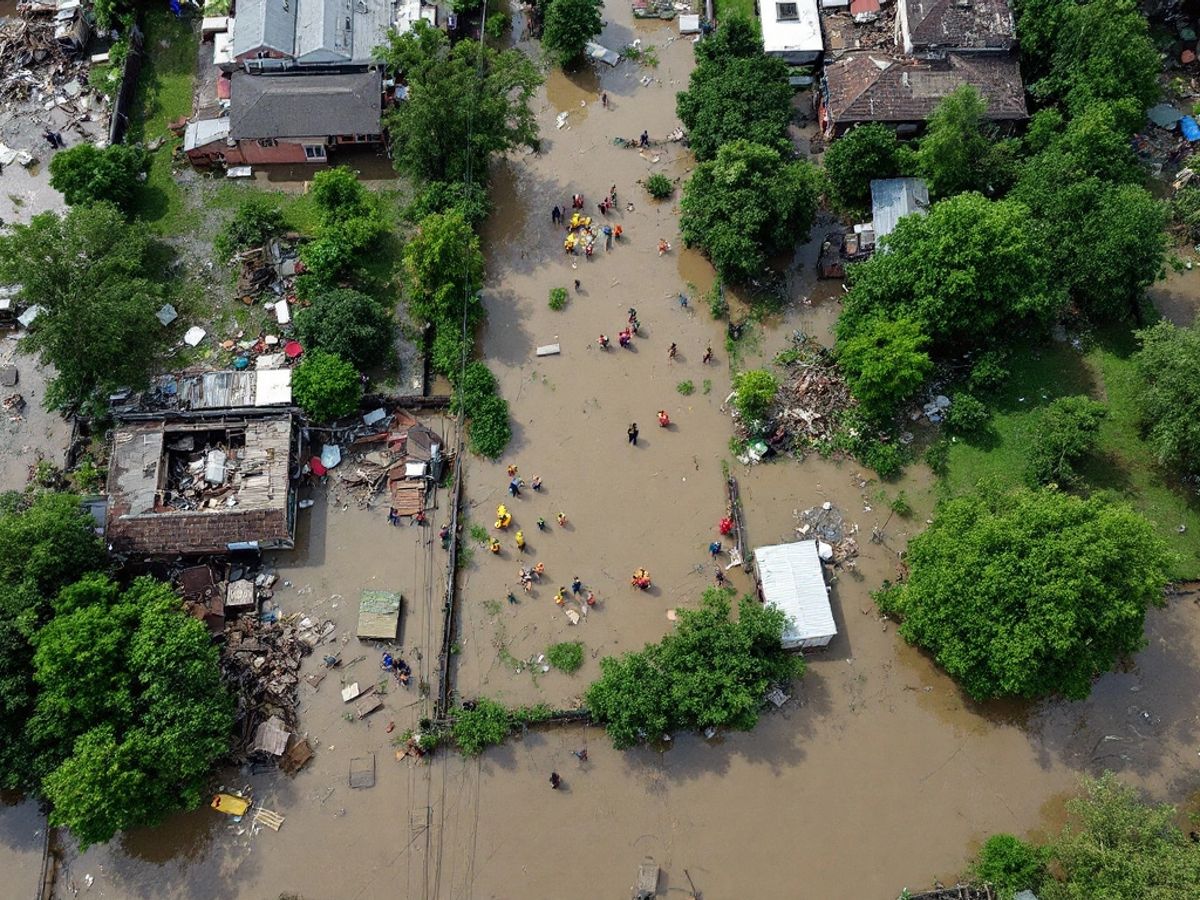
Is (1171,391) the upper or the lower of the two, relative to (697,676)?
upper

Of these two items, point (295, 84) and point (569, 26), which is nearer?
point (295, 84)

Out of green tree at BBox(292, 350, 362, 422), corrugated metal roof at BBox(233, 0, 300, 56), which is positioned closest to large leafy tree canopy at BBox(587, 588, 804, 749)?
green tree at BBox(292, 350, 362, 422)

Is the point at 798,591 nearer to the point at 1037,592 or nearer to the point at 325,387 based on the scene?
the point at 1037,592

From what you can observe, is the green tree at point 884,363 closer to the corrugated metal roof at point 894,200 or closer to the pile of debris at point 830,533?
the pile of debris at point 830,533

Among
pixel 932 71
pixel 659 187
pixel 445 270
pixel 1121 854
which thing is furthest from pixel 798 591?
pixel 932 71

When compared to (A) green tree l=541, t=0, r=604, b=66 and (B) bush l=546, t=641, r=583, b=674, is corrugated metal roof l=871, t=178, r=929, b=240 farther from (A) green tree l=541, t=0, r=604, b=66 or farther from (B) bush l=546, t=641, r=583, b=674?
(B) bush l=546, t=641, r=583, b=674

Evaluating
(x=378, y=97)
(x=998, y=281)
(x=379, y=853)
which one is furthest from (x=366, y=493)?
(x=998, y=281)

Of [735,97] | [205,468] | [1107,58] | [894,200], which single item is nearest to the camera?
[205,468]
